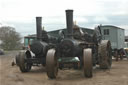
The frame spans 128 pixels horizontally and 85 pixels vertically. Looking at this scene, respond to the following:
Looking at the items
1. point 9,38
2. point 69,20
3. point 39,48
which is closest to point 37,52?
point 39,48

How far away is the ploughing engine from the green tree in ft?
161

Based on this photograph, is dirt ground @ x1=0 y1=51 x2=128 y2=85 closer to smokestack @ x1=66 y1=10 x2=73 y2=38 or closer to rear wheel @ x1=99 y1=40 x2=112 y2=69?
rear wheel @ x1=99 y1=40 x2=112 y2=69

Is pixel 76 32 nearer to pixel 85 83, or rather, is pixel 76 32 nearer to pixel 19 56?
pixel 19 56

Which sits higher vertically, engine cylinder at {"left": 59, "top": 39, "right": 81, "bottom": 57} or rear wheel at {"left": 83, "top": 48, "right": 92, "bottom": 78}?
engine cylinder at {"left": 59, "top": 39, "right": 81, "bottom": 57}

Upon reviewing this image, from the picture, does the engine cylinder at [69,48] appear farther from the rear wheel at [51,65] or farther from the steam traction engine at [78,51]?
the rear wheel at [51,65]

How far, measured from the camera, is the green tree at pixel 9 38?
61188 millimetres

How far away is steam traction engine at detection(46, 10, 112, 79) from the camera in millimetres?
9273

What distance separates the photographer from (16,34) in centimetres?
6284

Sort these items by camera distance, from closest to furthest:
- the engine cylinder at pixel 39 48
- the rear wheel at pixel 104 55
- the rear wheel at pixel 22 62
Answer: the rear wheel at pixel 104 55, the rear wheel at pixel 22 62, the engine cylinder at pixel 39 48

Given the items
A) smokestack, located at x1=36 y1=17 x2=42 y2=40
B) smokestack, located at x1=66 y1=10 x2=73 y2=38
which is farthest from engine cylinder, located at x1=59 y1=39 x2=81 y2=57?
smokestack, located at x1=36 y1=17 x2=42 y2=40

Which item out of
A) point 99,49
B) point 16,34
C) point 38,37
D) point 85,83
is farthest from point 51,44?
point 16,34

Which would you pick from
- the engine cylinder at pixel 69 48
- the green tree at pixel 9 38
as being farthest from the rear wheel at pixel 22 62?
the green tree at pixel 9 38

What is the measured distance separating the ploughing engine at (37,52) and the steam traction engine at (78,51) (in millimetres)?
1717

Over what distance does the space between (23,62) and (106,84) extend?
527 cm
